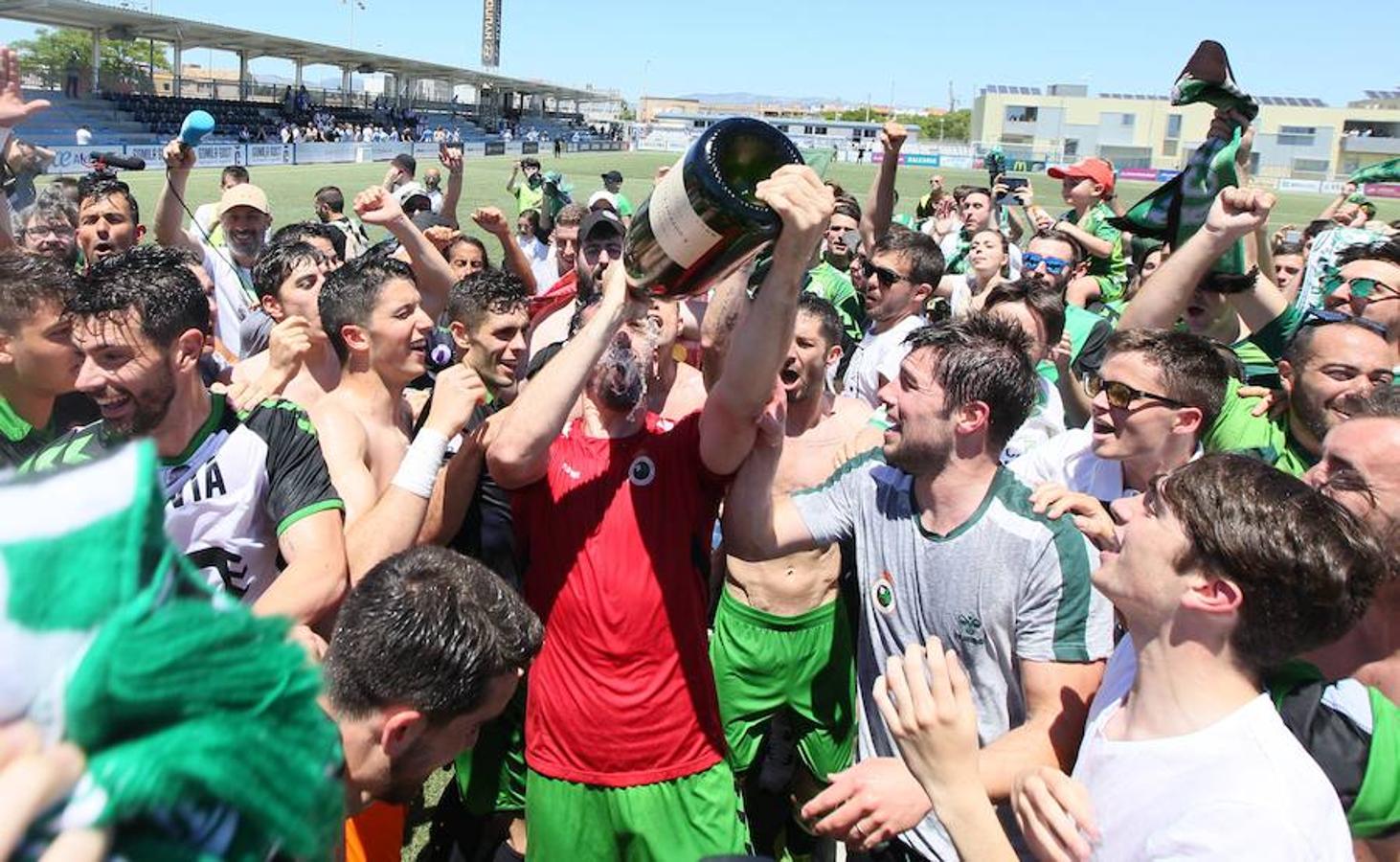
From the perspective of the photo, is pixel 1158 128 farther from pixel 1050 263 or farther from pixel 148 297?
pixel 148 297

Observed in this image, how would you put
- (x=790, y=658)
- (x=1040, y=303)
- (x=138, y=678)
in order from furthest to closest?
(x=1040, y=303) → (x=790, y=658) → (x=138, y=678)

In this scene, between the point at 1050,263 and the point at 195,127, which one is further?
the point at 1050,263

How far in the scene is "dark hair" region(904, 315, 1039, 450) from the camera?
284cm

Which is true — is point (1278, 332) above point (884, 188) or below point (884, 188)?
below

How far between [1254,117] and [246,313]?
537 centimetres

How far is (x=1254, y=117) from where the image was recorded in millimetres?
4363

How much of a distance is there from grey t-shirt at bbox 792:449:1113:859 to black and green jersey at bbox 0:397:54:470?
2679mm

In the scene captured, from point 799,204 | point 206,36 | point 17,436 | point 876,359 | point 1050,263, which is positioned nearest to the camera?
point 799,204

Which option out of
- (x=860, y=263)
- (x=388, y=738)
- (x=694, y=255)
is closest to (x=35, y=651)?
(x=388, y=738)

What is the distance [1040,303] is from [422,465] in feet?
11.1

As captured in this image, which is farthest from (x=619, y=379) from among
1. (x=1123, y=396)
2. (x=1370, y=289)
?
(x=1370, y=289)

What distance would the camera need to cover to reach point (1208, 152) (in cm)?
444

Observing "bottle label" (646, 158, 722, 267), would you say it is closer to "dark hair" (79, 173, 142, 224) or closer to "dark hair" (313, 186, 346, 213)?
"dark hair" (79, 173, 142, 224)

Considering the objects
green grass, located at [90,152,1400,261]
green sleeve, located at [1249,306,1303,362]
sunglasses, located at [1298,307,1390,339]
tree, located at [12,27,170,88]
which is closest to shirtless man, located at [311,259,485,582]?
sunglasses, located at [1298,307,1390,339]
